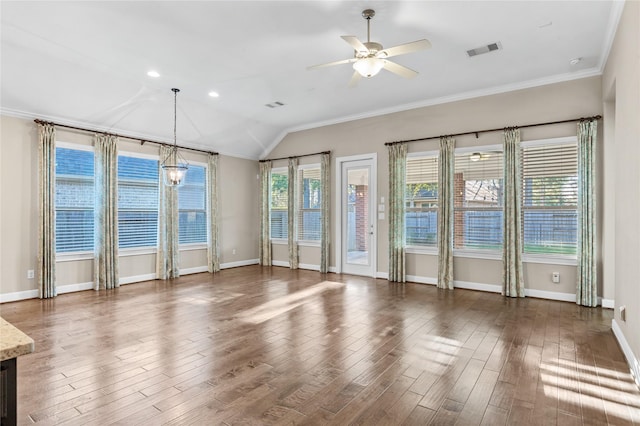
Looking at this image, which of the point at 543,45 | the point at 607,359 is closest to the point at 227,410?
the point at 607,359

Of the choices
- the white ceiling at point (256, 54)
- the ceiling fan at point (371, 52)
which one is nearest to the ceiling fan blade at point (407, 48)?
the ceiling fan at point (371, 52)

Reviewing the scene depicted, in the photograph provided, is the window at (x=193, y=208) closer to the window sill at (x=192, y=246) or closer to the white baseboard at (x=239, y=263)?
the window sill at (x=192, y=246)

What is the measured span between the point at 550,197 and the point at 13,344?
6259mm

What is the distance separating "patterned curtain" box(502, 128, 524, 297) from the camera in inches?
215

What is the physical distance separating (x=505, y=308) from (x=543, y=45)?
11.4 ft

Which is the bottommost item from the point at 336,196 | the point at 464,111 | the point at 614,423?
the point at 614,423

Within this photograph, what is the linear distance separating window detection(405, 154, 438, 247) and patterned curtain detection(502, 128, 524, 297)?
1.20 metres

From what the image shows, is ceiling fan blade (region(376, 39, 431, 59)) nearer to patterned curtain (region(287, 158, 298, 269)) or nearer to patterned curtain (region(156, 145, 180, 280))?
patterned curtain (region(287, 158, 298, 269))

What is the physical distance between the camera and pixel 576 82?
513cm

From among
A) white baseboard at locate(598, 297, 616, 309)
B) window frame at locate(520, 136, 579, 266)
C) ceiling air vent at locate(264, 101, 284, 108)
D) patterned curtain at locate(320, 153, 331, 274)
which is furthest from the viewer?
patterned curtain at locate(320, 153, 331, 274)

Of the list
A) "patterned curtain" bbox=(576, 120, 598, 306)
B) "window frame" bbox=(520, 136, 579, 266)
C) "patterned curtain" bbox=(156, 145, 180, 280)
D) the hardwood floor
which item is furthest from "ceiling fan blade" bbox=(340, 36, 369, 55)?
"patterned curtain" bbox=(156, 145, 180, 280)

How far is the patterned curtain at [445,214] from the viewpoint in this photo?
608 cm

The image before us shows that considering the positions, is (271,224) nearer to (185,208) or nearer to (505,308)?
(185,208)

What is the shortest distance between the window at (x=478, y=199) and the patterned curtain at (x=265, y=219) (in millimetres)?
4597
